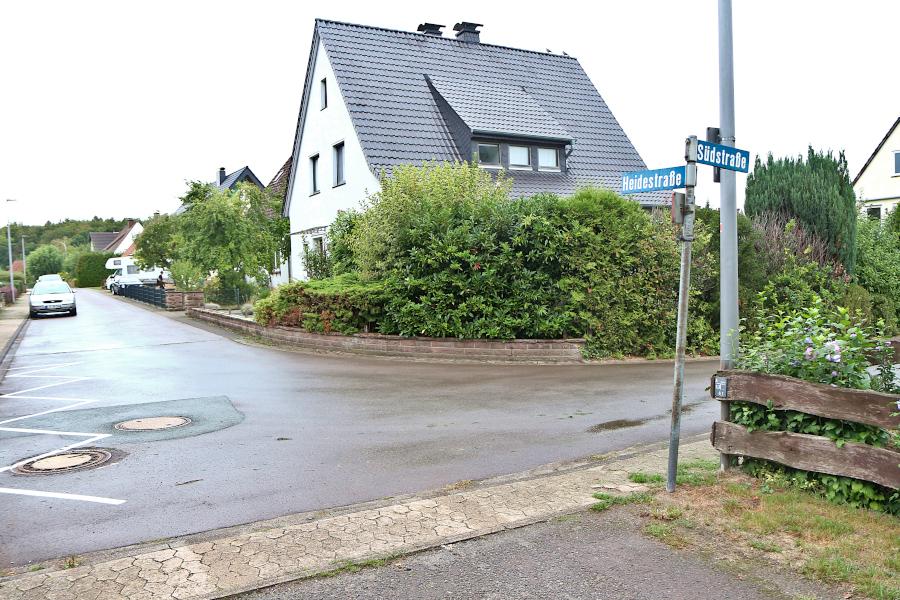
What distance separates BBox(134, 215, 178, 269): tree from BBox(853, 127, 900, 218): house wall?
125 ft

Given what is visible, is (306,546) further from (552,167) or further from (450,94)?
(450,94)

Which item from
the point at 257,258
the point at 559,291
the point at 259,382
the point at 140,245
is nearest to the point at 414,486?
the point at 259,382

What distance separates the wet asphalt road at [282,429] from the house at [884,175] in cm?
3038

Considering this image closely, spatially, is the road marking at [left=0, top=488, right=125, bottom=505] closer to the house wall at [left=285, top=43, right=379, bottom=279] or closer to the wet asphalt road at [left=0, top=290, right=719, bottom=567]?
the wet asphalt road at [left=0, top=290, right=719, bottom=567]

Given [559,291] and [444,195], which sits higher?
[444,195]

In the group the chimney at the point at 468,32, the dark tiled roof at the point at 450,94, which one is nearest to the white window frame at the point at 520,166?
the dark tiled roof at the point at 450,94

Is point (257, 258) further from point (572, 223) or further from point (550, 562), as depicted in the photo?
point (550, 562)

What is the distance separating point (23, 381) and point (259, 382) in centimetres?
468

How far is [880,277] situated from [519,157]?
37.4 feet

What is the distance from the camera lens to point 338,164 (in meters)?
24.8

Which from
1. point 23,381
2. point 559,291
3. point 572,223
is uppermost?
A: point 572,223

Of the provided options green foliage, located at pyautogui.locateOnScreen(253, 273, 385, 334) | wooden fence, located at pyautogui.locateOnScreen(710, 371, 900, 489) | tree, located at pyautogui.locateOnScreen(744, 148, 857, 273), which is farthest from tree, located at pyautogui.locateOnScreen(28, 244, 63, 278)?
wooden fence, located at pyautogui.locateOnScreen(710, 371, 900, 489)

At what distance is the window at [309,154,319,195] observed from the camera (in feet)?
87.6

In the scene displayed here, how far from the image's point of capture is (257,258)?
1065 inches
